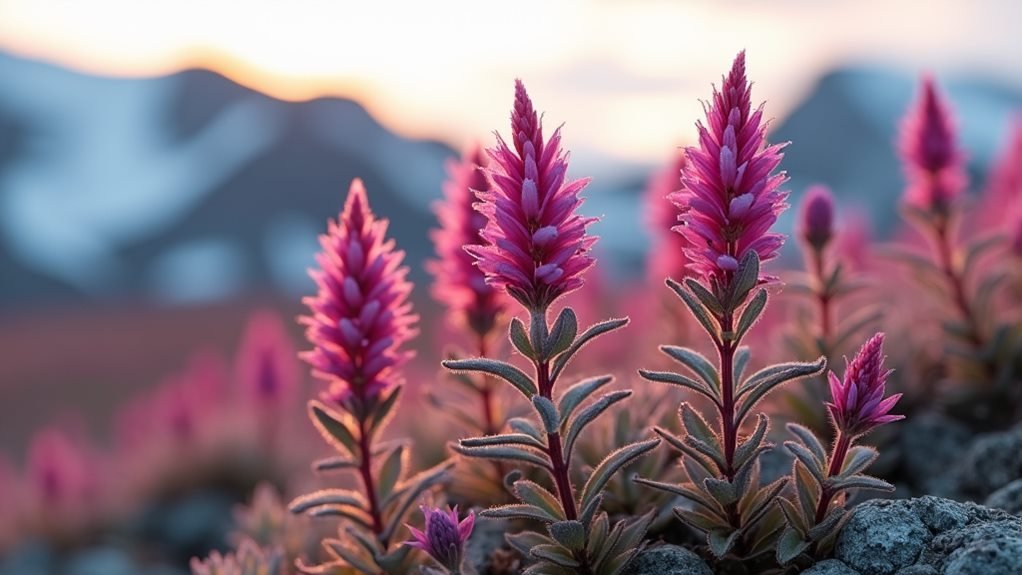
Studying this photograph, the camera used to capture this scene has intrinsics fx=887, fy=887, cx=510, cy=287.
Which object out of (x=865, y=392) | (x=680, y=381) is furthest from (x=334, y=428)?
(x=865, y=392)

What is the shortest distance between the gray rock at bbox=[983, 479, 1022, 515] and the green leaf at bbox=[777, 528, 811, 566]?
99 cm

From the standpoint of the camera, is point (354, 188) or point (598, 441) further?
point (598, 441)

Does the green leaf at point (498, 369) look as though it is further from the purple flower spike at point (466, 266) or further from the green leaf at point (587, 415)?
the purple flower spike at point (466, 266)

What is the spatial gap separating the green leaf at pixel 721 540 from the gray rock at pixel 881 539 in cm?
31

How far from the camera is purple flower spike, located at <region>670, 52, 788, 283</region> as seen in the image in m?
2.49

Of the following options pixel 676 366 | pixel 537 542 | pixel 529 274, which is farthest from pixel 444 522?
pixel 676 366

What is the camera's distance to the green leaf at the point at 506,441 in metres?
2.62

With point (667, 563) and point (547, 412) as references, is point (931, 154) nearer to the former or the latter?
point (667, 563)

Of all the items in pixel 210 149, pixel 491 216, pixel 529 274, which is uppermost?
pixel 210 149

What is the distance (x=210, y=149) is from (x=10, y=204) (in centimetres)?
2485

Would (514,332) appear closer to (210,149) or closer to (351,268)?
(351,268)

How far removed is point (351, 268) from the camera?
3.15m

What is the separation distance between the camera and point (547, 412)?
2.54m

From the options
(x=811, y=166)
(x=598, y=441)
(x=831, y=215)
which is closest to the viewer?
(x=598, y=441)
